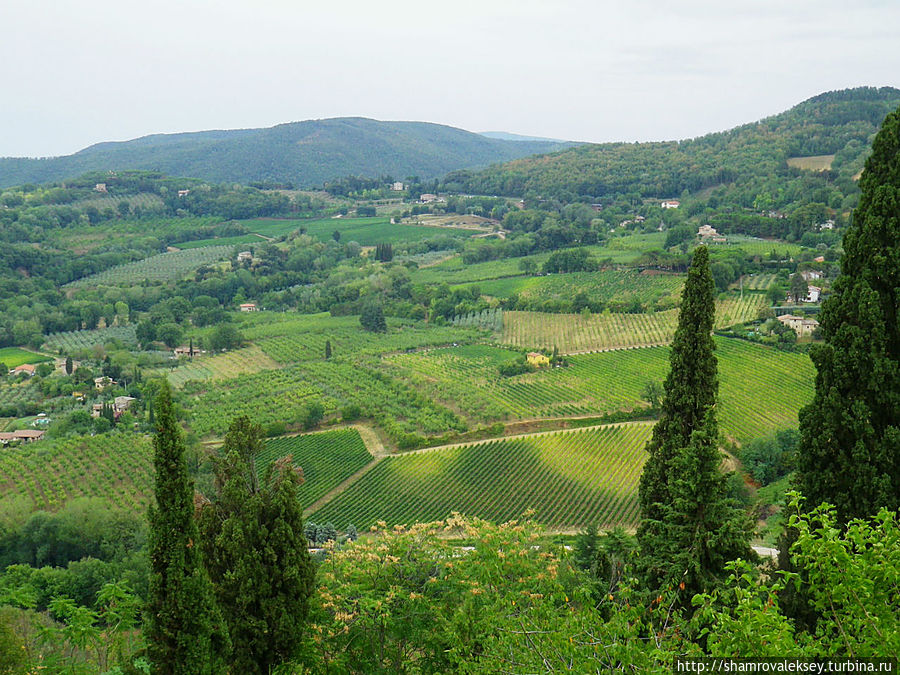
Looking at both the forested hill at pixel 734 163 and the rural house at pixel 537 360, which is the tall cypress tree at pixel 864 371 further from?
the forested hill at pixel 734 163

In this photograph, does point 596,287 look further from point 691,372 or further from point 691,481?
point 691,481

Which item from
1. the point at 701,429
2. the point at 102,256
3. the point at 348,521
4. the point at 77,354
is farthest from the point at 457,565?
the point at 102,256

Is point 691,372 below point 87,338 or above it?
above

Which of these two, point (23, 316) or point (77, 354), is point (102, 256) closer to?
point (23, 316)

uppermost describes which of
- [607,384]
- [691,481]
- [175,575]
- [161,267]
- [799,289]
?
[691,481]

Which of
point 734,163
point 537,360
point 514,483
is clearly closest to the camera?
point 514,483

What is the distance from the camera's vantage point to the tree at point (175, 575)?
33.2ft

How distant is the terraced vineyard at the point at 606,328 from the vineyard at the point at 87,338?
126 feet

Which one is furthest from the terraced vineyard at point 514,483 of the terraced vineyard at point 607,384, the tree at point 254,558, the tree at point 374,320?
the tree at point 374,320

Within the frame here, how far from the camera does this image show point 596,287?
7381cm

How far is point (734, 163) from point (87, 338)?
4121 inches

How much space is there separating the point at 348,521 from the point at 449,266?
6324 centimetres

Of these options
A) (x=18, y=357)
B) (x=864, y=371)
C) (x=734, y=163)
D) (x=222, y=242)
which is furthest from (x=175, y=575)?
(x=734, y=163)

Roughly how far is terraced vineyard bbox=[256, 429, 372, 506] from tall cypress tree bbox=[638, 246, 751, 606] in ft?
84.6
